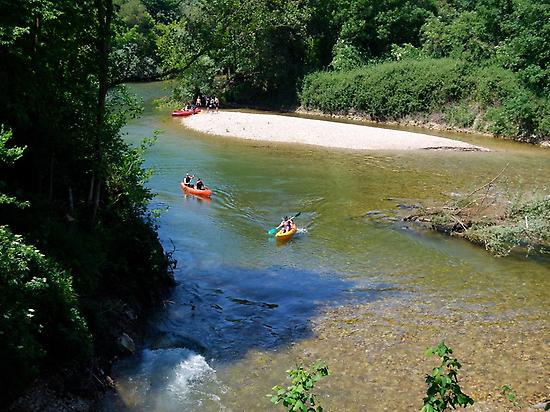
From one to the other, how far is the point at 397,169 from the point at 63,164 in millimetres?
21488

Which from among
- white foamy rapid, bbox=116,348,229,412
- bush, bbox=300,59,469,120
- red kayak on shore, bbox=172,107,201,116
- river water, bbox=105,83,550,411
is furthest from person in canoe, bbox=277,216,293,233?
red kayak on shore, bbox=172,107,201,116

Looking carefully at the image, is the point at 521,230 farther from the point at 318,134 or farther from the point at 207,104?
the point at 207,104

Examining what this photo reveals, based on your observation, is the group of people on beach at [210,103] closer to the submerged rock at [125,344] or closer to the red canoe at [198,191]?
the red canoe at [198,191]

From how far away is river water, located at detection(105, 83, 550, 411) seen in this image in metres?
10.5

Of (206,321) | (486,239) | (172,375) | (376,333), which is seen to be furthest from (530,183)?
(172,375)

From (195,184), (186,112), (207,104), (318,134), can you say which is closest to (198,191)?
(195,184)

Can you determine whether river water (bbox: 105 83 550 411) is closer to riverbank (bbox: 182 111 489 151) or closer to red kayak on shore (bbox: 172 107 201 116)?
riverbank (bbox: 182 111 489 151)

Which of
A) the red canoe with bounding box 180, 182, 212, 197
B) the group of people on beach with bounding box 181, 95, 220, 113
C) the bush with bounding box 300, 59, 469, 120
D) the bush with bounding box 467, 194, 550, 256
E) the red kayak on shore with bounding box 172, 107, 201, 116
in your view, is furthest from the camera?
the group of people on beach with bounding box 181, 95, 220, 113

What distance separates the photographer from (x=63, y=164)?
470 inches

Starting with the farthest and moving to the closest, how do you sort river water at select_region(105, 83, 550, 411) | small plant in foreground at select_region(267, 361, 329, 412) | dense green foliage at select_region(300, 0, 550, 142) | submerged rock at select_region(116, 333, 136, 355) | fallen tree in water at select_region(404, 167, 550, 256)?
1. dense green foliage at select_region(300, 0, 550, 142)
2. fallen tree in water at select_region(404, 167, 550, 256)
3. submerged rock at select_region(116, 333, 136, 355)
4. river water at select_region(105, 83, 550, 411)
5. small plant in foreground at select_region(267, 361, 329, 412)

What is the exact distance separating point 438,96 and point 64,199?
37.8 m

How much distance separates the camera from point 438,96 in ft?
145

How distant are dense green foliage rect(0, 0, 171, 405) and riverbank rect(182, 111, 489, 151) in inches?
965

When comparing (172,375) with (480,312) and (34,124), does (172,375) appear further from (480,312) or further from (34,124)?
(480,312)
